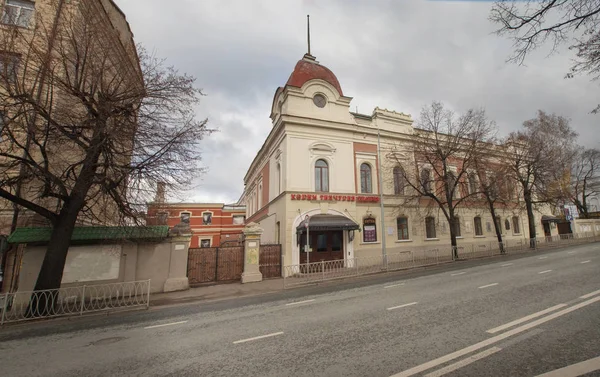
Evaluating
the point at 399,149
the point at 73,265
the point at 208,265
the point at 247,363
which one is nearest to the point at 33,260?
the point at 73,265

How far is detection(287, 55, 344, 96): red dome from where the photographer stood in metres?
20.3

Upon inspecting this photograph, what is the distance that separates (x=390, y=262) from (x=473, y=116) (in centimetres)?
1231

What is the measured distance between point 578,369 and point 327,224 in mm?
13290

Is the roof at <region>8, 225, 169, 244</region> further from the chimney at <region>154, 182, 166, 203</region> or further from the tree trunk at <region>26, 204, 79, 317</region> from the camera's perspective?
the tree trunk at <region>26, 204, 79, 317</region>

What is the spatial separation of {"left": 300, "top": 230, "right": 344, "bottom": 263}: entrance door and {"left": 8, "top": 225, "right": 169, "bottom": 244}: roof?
9224 millimetres

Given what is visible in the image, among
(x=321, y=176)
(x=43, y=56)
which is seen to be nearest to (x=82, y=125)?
(x=43, y=56)

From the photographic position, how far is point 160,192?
10523 millimetres

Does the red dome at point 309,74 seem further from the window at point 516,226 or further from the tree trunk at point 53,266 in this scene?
the window at point 516,226

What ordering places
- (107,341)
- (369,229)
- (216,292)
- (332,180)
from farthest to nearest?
(369,229) < (332,180) < (216,292) < (107,341)

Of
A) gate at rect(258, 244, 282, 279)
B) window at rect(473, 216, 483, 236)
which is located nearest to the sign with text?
gate at rect(258, 244, 282, 279)

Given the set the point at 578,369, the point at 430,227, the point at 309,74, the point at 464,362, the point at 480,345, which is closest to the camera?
the point at 578,369

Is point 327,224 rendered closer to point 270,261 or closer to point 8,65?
point 270,261

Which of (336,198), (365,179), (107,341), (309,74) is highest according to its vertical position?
(309,74)

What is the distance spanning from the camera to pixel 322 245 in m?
18.0
